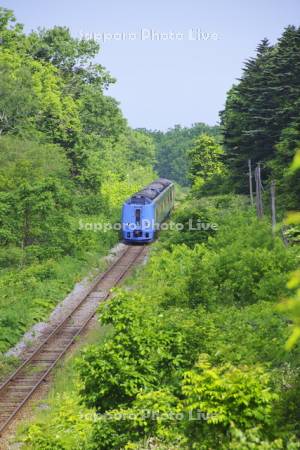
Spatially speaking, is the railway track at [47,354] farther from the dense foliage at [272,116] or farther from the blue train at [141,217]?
the dense foliage at [272,116]

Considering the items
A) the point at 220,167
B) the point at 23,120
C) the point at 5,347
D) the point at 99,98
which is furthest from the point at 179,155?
the point at 5,347

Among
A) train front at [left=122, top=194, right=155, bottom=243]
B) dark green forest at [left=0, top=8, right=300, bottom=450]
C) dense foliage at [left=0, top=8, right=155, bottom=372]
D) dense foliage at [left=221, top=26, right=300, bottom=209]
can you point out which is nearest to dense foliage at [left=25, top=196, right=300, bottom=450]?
dark green forest at [left=0, top=8, right=300, bottom=450]

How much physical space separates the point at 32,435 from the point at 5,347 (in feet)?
32.0

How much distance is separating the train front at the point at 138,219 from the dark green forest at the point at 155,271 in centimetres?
164

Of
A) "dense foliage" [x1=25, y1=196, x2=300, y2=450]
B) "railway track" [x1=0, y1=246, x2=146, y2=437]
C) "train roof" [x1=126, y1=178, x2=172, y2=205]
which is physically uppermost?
"train roof" [x1=126, y1=178, x2=172, y2=205]

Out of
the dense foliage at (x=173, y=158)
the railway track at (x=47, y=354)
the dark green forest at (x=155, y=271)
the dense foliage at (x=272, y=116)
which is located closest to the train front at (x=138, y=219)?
the dark green forest at (x=155, y=271)

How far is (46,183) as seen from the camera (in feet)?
113

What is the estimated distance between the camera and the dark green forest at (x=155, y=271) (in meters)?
10.0

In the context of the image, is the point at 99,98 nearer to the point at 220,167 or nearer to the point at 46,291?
the point at 220,167

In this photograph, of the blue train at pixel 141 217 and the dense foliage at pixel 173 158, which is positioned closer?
the blue train at pixel 141 217

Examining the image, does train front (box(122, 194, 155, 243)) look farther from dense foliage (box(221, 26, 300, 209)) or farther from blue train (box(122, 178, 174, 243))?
dense foliage (box(221, 26, 300, 209))

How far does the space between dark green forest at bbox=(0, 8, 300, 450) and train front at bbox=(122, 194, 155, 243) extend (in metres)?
1.64

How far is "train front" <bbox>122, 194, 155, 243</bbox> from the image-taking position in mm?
40000

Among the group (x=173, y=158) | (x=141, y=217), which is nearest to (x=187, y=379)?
(x=141, y=217)
